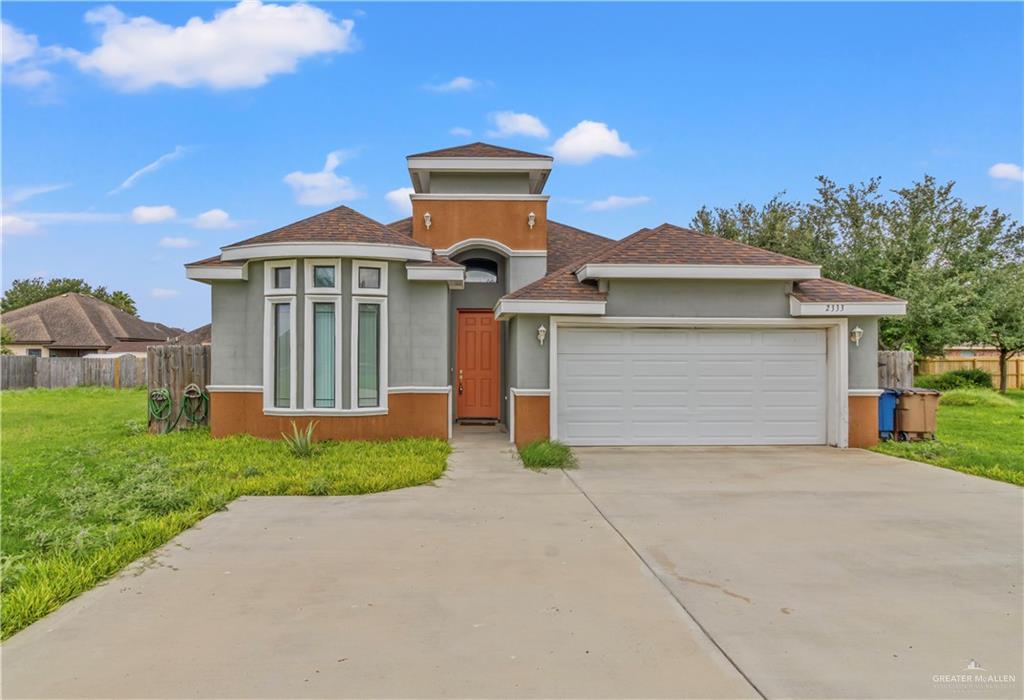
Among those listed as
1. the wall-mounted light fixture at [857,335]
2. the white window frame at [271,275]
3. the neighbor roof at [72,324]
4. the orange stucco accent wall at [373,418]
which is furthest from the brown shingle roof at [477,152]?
the neighbor roof at [72,324]

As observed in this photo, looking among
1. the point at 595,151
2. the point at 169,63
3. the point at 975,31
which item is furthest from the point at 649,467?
the point at 595,151

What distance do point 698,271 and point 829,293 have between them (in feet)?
7.84

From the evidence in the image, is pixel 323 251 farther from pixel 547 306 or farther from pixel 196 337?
pixel 196 337

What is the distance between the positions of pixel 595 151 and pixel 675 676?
19617 mm

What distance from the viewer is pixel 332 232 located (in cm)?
1108

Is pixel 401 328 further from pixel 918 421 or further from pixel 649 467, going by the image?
pixel 918 421

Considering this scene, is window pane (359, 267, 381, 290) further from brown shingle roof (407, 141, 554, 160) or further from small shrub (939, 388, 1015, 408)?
small shrub (939, 388, 1015, 408)

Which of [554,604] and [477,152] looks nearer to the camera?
[554,604]

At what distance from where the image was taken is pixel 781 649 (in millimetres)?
3596

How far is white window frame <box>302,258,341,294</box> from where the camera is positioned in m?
10.9

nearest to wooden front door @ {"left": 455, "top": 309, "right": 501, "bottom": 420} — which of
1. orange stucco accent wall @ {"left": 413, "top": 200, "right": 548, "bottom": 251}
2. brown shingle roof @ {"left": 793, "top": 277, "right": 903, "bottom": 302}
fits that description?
orange stucco accent wall @ {"left": 413, "top": 200, "right": 548, "bottom": 251}

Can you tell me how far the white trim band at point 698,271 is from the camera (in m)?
10.9

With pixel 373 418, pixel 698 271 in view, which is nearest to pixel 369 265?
pixel 373 418

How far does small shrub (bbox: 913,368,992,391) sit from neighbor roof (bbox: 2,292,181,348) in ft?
129
